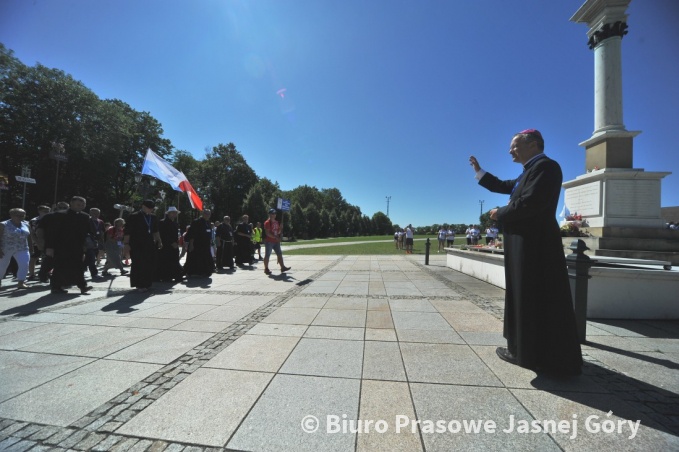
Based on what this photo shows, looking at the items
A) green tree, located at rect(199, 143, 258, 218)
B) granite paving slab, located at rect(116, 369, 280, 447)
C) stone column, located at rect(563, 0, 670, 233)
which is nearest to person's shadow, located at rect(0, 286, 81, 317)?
granite paving slab, located at rect(116, 369, 280, 447)

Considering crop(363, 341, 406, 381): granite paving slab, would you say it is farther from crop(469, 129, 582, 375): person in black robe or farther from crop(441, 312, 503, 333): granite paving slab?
crop(441, 312, 503, 333): granite paving slab

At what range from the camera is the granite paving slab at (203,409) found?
6.18 ft

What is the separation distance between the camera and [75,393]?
2.36 metres

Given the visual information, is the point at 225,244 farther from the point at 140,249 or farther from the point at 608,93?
the point at 608,93

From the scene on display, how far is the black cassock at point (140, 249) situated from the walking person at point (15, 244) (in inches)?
105

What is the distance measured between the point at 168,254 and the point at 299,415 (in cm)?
758

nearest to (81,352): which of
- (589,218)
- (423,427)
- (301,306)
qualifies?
(301,306)

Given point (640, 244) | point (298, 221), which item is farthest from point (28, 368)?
point (298, 221)

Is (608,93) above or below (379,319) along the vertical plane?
above

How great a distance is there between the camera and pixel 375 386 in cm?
246

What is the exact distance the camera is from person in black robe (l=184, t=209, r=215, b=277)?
9.04m

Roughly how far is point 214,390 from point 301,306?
113 inches

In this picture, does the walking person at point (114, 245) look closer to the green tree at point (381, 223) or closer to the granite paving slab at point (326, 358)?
the granite paving slab at point (326, 358)

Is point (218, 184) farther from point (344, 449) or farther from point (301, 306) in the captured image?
point (344, 449)
